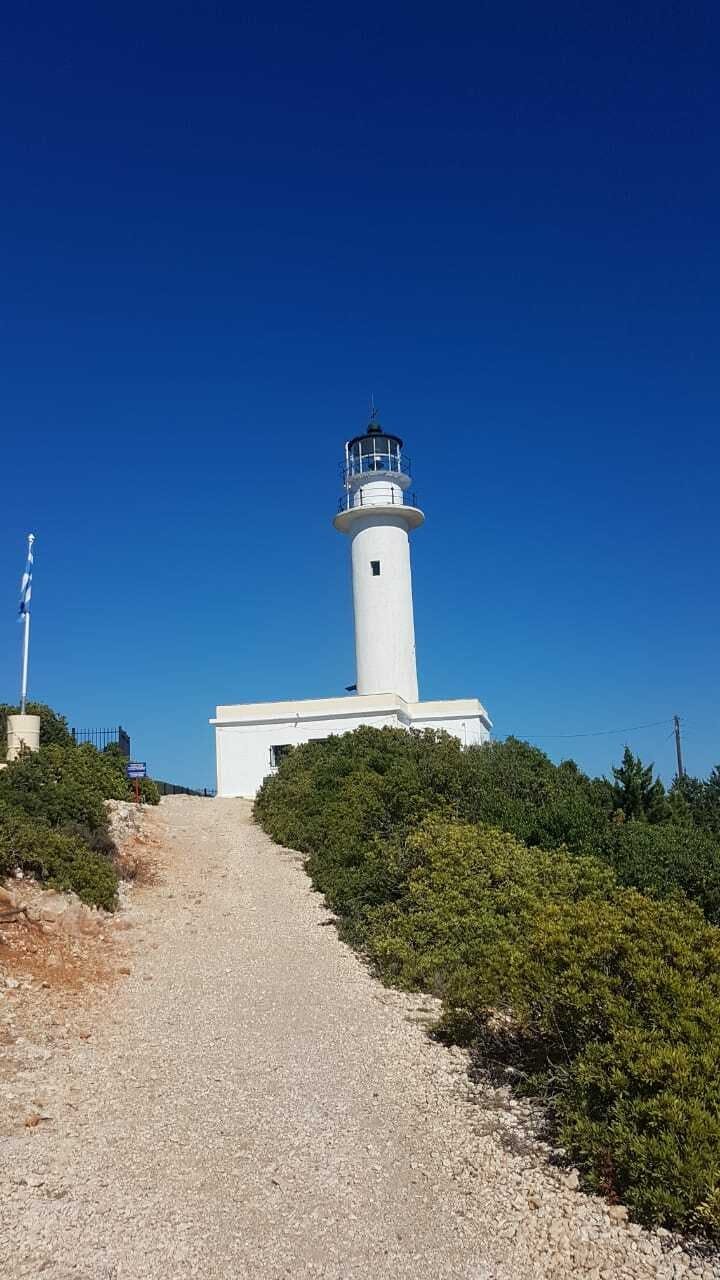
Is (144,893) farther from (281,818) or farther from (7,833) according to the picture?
(281,818)

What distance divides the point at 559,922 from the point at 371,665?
910 inches

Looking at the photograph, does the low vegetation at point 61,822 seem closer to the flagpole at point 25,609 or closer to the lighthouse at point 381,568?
the flagpole at point 25,609

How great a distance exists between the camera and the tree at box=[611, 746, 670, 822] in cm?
1667

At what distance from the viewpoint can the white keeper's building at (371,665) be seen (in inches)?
1075

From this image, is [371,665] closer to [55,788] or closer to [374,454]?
[374,454]

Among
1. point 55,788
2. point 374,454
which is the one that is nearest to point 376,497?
point 374,454

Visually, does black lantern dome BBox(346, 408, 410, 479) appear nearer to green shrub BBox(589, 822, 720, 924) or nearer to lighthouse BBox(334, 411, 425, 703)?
lighthouse BBox(334, 411, 425, 703)

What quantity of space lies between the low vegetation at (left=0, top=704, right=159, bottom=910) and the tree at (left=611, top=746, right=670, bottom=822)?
31.4 ft

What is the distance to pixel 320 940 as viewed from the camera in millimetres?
10820

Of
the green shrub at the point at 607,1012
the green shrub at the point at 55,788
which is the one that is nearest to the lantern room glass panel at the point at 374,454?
the green shrub at the point at 55,788

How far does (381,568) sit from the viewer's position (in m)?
30.3

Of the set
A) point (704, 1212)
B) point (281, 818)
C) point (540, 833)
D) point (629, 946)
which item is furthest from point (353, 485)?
point (704, 1212)

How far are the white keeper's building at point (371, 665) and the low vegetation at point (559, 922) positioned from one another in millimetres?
7161

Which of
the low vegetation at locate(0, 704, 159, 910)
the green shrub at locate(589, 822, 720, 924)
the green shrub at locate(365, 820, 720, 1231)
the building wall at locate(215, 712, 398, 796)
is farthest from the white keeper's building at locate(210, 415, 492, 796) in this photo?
the green shrub at locate(365, 820, 720, 1231)
